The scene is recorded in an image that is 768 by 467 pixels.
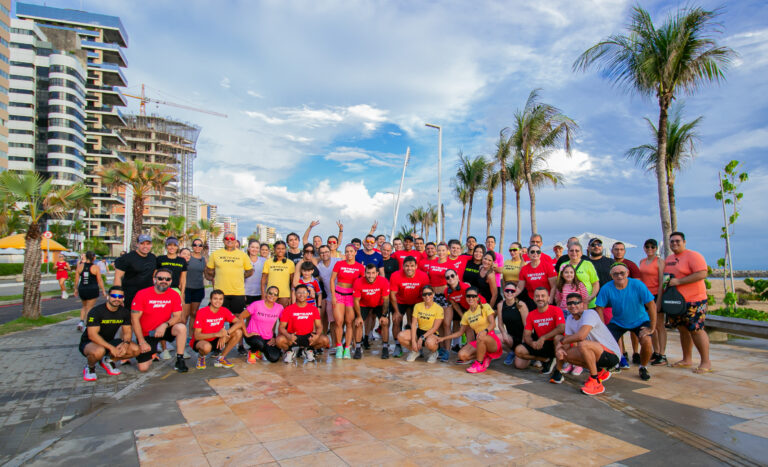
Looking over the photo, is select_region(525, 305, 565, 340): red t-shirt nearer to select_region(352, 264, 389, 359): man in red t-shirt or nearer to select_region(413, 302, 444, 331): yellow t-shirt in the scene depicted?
select_region(413, 302, 444, 331): yellow t-shirt

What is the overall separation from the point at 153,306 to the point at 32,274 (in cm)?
756

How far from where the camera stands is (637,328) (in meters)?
6.46

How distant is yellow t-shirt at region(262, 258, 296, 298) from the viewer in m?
7.96

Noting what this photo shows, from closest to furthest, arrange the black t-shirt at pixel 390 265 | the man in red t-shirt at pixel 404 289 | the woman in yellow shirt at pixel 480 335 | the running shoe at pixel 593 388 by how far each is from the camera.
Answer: the running shoe at pixel 593 388 → the woman in yellow shirt at pixel 480 335 → the man in red t-shirt at pixel 404 289 → the black t-shirt at pixel 390 265

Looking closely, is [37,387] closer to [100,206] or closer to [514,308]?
[514,308]

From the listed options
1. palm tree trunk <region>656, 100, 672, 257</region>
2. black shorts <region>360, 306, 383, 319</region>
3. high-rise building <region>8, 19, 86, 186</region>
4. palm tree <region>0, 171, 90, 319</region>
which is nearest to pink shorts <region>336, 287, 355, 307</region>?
black shorts <region>360, 306, 383, 319</region>

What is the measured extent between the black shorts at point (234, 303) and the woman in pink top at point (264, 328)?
1.37 feet

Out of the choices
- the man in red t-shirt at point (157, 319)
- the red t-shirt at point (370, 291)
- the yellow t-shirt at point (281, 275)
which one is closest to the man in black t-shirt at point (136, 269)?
the man in red t-shirt at point (157, 319)

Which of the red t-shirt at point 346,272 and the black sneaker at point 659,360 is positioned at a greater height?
the red t-shirt at point 346,272

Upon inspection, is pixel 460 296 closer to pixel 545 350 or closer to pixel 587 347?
pixel 545 350

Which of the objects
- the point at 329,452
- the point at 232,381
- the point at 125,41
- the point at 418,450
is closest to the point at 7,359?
the point at 232,381

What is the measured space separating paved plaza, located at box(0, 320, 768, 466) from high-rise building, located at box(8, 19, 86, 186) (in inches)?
3197

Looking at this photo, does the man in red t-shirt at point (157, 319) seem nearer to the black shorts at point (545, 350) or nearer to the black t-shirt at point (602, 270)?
the black shorts at point (545, 350)

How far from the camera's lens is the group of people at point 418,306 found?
641cm
